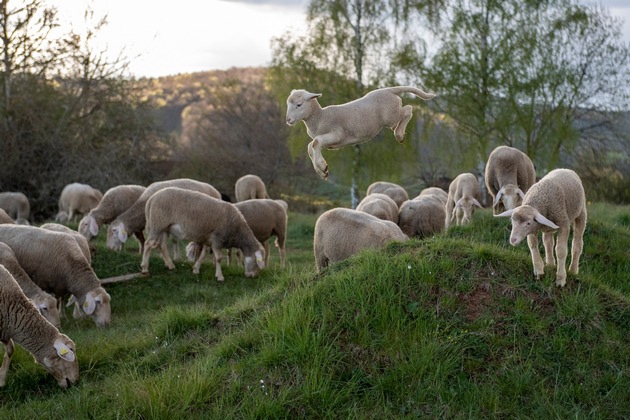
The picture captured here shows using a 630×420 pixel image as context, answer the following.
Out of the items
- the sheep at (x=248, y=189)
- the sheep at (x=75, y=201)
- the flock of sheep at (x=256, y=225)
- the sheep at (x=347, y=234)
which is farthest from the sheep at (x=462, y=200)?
the sheep at (x=75, y=201)

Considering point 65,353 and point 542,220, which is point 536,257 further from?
point 65,353

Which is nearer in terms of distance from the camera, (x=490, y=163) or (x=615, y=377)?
(x=615, y=377)

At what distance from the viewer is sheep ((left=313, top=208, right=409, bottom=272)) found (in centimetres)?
924

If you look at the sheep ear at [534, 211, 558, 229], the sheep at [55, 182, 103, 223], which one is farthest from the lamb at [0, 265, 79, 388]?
the sheep at [55, 182, 103, 223]

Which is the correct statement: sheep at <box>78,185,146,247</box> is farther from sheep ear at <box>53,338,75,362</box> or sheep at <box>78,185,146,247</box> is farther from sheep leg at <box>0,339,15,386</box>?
sheep ear at <box>53,338,75,362</box>

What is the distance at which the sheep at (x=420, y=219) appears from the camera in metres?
12.5

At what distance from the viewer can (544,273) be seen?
6801mm

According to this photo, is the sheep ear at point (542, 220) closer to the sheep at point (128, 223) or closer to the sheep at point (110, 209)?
the sheep at point (128, 223)

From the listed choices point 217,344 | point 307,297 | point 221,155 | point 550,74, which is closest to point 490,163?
point 307,297

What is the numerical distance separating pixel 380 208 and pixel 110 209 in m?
6.58

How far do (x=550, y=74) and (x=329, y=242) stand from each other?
19283 millimetres

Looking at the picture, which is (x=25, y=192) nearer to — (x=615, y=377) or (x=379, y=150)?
(x=379, y=150)

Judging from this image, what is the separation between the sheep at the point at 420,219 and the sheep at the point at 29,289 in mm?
6262

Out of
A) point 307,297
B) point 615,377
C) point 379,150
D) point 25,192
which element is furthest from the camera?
point 379,150
